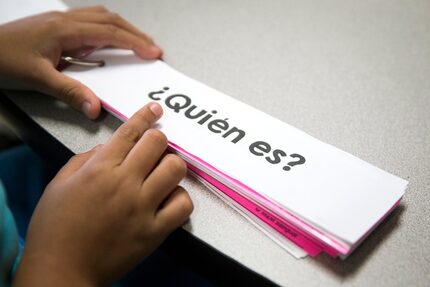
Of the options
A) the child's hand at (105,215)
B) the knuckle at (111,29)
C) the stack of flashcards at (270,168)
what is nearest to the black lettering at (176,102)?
the stack of flashcards at (270,168)

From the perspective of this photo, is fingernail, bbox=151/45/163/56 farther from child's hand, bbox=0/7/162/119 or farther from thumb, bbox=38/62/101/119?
thumb, bbox=38/62/101/119

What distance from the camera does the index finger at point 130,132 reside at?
1.55 feet

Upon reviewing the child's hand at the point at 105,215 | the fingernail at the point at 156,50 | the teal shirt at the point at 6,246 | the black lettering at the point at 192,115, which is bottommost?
the teal shirt at the point at 6,246

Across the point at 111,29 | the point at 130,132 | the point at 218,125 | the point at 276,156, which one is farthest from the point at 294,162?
the point at 111,29

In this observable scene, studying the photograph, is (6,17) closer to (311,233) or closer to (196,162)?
(196,162)

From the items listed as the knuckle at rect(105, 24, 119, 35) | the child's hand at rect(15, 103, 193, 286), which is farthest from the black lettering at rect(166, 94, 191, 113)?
the knuckle at rect(105, 24, 119, 35)

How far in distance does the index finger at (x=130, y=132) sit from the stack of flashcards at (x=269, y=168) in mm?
A: 21

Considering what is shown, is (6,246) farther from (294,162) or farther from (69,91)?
(294,162)

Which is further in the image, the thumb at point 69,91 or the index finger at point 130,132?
the thumb at point 69,91

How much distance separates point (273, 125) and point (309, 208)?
16 cm

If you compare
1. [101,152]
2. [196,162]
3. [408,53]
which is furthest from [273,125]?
[408,53]

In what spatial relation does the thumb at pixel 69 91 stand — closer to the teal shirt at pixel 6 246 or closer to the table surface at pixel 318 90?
the table surface at pixel 318 90

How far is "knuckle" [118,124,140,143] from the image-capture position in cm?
49

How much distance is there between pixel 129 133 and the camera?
1.63ft
